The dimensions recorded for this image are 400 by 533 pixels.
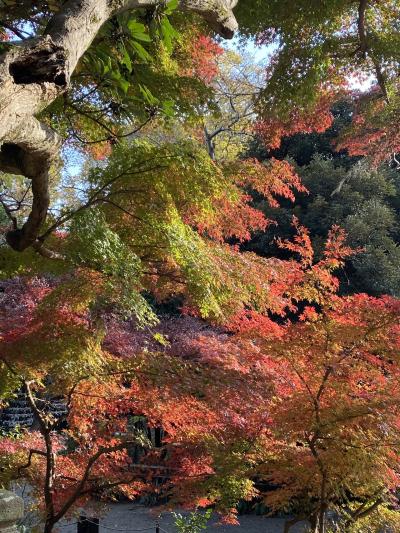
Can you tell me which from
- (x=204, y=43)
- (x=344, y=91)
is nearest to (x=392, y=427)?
(x=204, y=43)

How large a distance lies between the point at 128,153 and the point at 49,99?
181cm

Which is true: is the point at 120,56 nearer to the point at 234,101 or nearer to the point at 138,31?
the point at 138,31

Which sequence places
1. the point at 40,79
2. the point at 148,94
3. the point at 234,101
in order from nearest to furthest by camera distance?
the point at 40,79 → the point at 148,94 → the point at 234,101

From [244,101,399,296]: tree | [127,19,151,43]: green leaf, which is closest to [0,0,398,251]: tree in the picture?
[127,19,151,43]: green leaf

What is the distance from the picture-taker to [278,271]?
4852 mm

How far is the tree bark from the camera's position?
1660 millimetres

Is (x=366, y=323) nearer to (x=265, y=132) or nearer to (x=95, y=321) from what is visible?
(x=95, y=321)

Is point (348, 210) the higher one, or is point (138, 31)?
point (348, 210)

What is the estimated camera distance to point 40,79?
1.73 metres

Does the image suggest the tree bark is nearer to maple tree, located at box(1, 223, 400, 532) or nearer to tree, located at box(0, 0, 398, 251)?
tree, located at box(0, 0, 398, 251)

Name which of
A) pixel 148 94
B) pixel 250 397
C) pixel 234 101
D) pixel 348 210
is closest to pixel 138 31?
pixel 148 94

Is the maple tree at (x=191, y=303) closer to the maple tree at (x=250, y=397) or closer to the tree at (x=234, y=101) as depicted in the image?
the maple tree at (x=250, y=397)

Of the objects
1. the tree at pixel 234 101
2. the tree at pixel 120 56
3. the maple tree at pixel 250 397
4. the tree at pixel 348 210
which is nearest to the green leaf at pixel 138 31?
the tree at pixel 120 56

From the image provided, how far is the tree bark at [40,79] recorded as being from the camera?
5.45ft
